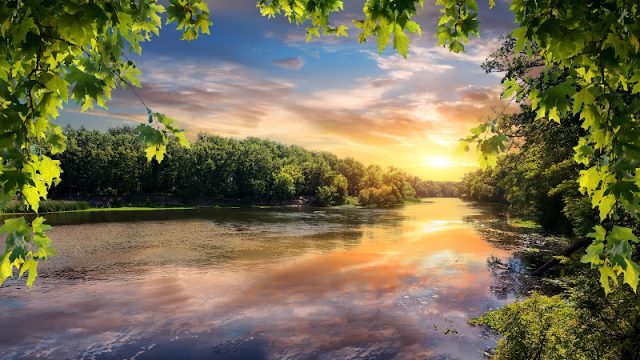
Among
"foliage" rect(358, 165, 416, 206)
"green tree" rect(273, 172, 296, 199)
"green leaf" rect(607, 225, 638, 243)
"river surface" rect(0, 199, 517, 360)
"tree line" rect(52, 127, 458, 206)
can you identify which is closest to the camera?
"green leaf" rect(607, 225, 638, 243)

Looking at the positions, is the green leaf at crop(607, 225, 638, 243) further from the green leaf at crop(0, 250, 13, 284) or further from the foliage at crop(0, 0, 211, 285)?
the green leaf at crop(0, 250, 13, 284)

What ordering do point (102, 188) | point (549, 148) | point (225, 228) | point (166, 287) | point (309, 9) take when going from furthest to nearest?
point (102, 188) → point (225, 228) → point (549, 148) → point (166, 287) → point (309, 9)

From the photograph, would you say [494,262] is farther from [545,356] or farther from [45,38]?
[45,38]

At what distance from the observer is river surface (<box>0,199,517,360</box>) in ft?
58.7

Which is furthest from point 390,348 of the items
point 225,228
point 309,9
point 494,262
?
point 225,228

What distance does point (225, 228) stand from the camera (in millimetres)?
55469

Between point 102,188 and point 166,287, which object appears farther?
point 102,188

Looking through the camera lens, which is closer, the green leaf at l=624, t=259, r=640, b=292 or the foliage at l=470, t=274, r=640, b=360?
the green leaf at l=624, t=259, r=640, b=292

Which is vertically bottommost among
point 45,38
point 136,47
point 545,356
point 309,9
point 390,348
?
point 390,348

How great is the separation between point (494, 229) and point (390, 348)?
44447mm

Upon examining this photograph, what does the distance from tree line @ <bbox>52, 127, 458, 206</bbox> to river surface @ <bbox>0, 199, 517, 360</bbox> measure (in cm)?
6268

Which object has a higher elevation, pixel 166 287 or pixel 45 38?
pixel 45 38

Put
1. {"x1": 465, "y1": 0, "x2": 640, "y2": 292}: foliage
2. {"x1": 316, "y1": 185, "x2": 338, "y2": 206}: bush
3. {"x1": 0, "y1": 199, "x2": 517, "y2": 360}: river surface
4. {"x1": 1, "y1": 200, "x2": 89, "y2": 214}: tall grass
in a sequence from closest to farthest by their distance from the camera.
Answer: {"x1": 465, "y1": 0, "x2": 640, "y2": 292}: foliage < {"x1": 0, "y1": 199, "x2": 517, "y2": 360}: river surface < {"x1": 1, "y1": 200, "x2": 89, "y2": 214}: tall grass < {"x1": 316, "y1": 185, "x2": 338, "y2": 206}: bush

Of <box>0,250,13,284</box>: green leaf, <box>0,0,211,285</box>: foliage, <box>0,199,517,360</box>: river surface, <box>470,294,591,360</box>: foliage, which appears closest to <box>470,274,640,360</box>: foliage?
<box>470,294,591,360</box>: foliage
